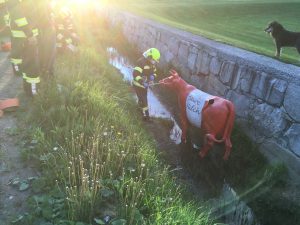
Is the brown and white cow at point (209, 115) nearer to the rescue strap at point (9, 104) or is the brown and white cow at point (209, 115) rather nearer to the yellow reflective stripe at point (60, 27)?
the rescue strap at point (9, 104)

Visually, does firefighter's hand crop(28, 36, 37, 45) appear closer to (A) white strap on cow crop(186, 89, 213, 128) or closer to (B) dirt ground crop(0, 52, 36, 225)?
(B) dirt ground crop(0, 52, 36, 225)

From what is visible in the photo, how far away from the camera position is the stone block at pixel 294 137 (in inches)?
214

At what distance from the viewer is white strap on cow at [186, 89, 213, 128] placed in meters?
6.42

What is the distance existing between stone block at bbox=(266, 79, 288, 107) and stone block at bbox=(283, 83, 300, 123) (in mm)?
103

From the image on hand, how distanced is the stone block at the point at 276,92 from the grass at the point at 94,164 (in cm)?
201

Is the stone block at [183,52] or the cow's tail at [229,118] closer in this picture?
the cow's tail at [229,118]

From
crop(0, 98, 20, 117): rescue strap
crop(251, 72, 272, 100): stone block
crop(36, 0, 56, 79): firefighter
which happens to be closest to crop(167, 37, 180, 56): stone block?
crop(36, 0, 56, 79): firefighter

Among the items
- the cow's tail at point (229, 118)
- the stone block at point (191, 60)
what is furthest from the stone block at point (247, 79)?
the stone block at point (191, 60)

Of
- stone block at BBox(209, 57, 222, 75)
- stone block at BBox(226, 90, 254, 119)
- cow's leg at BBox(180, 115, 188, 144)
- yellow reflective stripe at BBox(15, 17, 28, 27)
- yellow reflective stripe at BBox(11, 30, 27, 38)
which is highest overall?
yellow reflective stripe at BBox(15, 17, 28, 27)

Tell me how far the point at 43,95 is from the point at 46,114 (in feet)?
2.57

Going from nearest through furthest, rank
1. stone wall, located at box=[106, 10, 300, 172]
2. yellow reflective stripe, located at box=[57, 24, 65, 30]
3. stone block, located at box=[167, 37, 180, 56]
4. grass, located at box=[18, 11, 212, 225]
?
grass, located at box=[18, 11, 212, 225] < stone wall, located at box=[106, 10, 300, 172] < stone block, located at box=[167, 37, 180, 56] < yellow reflective stripe, located at box=[57, 24, 65, 30]

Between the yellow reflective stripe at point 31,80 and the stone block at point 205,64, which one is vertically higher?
the stone block at point 205,64

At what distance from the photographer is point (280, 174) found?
18.0 feet

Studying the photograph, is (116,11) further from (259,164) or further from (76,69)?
(259,164)
